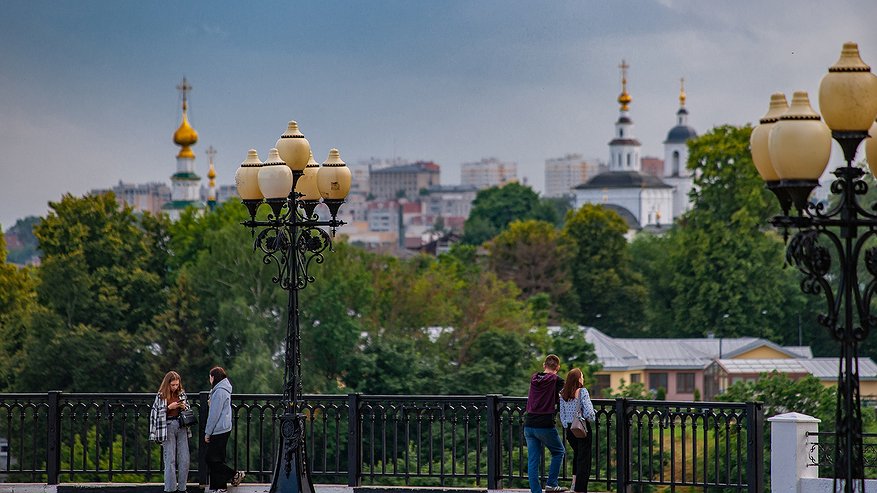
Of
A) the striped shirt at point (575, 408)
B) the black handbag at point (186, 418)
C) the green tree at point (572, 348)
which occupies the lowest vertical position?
the green tree at point (572, 348)

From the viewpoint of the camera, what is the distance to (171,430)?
51.4ft

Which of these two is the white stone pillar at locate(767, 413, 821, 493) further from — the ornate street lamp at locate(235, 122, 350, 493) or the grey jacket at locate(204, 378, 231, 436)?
the grey jacket at locate(204, 378, 231, 436)

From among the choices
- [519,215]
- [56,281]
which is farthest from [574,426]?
[519,215]

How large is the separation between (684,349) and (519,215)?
76017 millimetres

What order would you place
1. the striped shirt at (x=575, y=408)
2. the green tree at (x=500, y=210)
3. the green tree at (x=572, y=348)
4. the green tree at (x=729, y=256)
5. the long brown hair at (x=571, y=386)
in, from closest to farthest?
the striped shirt at (x=575, y=408) → the long brown hair at (x=571, y=386) → the green tree at (x=572, y=348) → the green tree at (x=729, y=256) → the green tree at (x=500, y=210)

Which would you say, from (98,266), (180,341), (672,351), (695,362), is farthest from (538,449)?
(672,351)

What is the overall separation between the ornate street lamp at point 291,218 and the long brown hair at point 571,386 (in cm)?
232

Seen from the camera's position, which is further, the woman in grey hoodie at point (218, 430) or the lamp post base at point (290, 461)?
the woman in grey hoodie at point (218, 430)

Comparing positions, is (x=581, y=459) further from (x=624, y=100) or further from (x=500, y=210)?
(x=624, y=100)

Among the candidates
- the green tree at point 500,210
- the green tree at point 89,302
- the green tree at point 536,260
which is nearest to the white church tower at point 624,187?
the green tree at point 500,210

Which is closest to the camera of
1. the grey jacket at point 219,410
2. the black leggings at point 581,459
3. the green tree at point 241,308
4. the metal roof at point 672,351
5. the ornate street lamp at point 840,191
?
the ornate street lamp at point 840,191

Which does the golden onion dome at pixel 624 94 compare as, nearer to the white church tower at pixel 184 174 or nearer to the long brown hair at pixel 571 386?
the white church tower at pixel 184 174

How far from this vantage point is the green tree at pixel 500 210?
15525 centimetres

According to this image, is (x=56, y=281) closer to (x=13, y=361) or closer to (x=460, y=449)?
(x=13, y=361)
